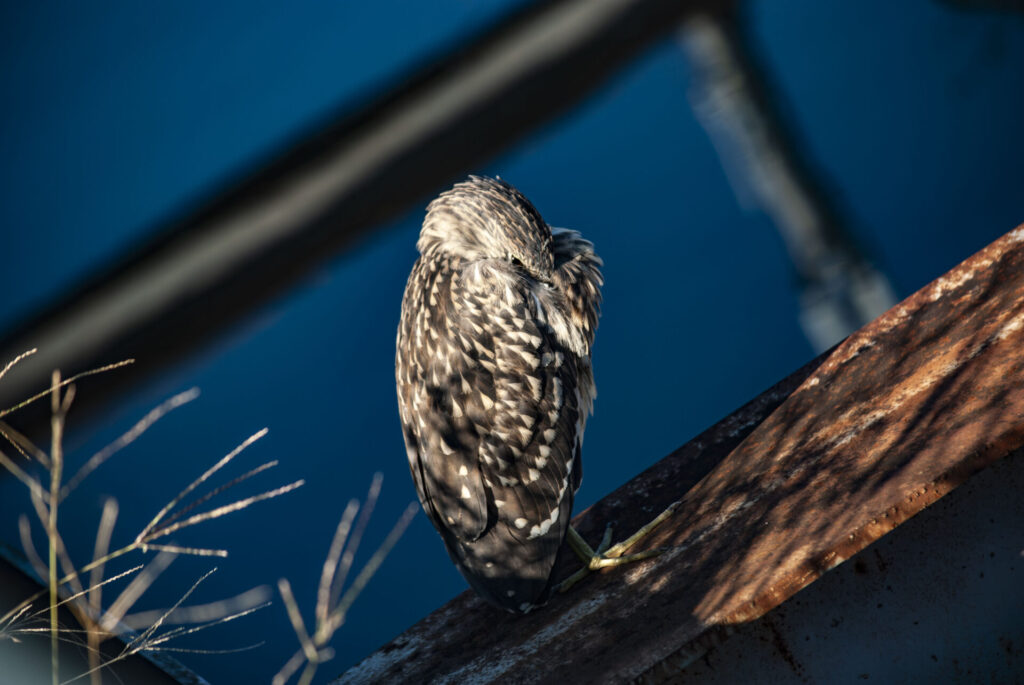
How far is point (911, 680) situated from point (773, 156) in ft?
6.50

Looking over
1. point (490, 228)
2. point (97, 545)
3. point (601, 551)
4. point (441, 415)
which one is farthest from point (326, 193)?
point (97, 545)

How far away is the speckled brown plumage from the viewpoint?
4.47ft

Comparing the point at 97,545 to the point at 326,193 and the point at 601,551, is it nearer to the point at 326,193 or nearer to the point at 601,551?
the point at 601,551

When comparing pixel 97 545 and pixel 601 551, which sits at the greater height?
pixel 97 545

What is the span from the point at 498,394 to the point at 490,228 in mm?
383

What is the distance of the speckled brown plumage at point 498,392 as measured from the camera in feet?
4.47

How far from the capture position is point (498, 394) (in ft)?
4.71

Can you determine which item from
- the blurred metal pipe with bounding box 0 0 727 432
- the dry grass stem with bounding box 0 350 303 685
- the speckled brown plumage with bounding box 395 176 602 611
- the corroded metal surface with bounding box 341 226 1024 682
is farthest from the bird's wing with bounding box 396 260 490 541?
the blurred metal pipe with bounding box 0 0 727 432

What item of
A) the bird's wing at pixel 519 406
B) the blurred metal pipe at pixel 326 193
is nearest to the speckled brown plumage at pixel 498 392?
the bird's wing at pixel 519 406

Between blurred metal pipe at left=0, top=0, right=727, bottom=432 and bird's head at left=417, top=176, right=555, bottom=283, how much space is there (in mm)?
648

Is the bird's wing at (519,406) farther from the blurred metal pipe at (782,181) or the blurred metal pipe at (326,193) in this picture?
the blurred metal pipe at (782,181)

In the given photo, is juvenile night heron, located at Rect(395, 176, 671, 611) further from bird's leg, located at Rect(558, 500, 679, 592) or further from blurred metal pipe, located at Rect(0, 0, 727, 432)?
blurred metal pipe, located at Rect(0, 0, 727, 432)

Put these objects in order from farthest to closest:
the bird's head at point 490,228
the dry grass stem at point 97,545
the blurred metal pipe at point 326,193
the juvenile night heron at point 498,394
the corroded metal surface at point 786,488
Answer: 1. the blurred metal pipe at point 326,193
2. the bird's head at point 490,228
3. the juvenile night heron at point 498,394
4. the corroded metal surface at point 786,488
5. the dry grass stem at point 97,545

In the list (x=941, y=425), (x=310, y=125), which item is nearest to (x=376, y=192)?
(x=310, y=125)
